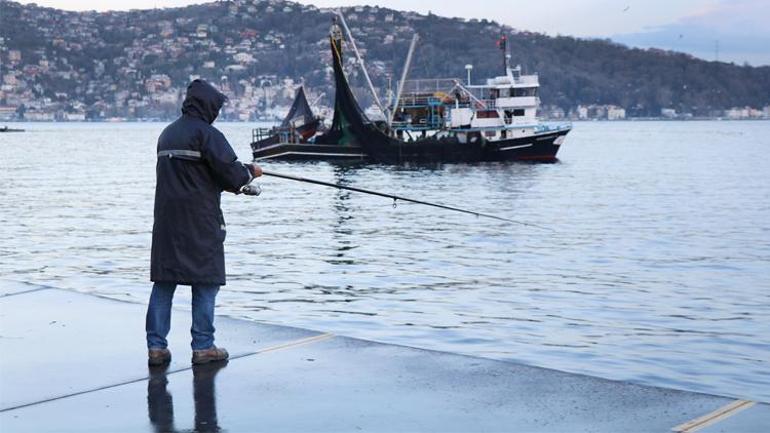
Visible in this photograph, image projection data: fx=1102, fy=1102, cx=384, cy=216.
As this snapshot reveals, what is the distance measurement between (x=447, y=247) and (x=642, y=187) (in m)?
30.1

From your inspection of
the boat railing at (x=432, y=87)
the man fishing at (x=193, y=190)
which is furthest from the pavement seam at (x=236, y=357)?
the boat railing at (x=432, y=87)

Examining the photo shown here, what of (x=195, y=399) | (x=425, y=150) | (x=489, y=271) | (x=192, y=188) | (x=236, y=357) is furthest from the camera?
(x=425, y=150)

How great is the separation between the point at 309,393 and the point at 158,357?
1055mm

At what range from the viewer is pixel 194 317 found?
19.4 ft

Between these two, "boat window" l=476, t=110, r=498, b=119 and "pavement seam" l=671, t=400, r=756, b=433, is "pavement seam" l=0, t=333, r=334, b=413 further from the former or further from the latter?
"boat window" l=476, t=110, r=498, b=119

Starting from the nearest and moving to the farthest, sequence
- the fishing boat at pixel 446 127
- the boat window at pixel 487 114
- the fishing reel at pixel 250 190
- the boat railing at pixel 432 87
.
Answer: the fishing reel at pixel 250 190 → the fishing boat at pixel 446 127 → the boat window at pixel 487 114 → the boat railing at pixel 432 87

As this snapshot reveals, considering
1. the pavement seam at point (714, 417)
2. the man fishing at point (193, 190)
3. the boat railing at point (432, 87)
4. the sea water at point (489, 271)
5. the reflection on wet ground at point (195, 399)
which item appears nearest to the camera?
the pavement seam at point (714, 417)

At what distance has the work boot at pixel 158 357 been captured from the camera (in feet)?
19.1

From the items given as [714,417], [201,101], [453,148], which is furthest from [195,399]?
[453,148]

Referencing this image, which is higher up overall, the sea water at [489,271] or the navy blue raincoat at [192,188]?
the navy blue raincoat at [192,188]

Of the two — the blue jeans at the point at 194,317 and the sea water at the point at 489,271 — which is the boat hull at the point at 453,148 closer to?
A: the sea water at the point at 489,271

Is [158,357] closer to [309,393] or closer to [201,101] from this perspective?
[309,393]

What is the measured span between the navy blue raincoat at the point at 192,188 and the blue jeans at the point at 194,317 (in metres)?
0.14

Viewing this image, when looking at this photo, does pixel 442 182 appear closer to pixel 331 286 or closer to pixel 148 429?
pixel 331 286
